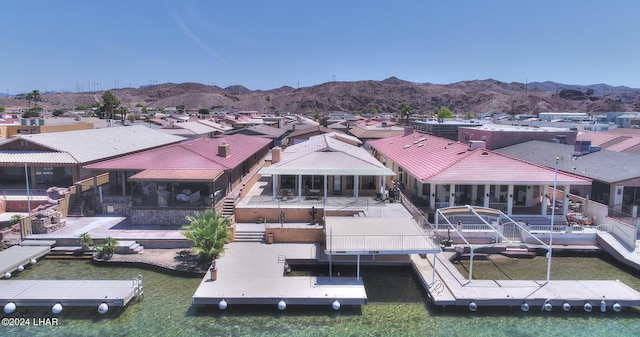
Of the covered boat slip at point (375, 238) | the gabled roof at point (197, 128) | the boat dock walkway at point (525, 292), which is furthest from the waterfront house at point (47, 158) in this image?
the boat dock walkway at point (525, 292)

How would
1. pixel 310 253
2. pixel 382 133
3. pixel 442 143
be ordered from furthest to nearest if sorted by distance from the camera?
1. pixel 382 133
2. pixel 442 143
3. pixel 310 253

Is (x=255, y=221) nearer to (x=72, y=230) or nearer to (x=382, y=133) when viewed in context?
(x=72, y=230)

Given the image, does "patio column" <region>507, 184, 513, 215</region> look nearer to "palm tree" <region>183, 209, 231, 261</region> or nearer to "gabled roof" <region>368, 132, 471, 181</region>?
"gabled roof" <region>368, 132, 471, 181</region>

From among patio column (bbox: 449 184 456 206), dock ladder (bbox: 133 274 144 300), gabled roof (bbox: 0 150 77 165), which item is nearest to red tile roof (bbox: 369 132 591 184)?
patio column (bbox: 449 184 456 206)

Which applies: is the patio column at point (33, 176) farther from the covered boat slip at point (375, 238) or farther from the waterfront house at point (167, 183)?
the covered boat slip at point (375, 238)

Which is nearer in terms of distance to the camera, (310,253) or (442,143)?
(310,253)

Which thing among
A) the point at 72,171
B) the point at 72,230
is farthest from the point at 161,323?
the point at 72,171

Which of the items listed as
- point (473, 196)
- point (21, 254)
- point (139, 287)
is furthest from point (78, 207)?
point (473, 196)
